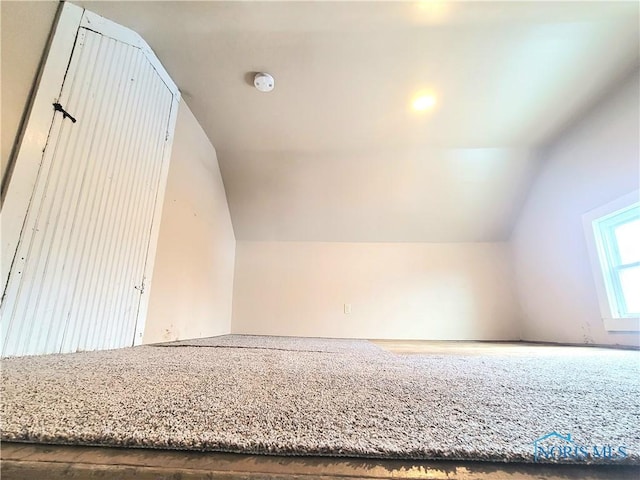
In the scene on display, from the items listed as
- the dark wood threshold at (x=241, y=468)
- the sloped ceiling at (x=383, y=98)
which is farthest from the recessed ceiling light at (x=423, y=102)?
the dark wood threshold at (x=241, y=468)

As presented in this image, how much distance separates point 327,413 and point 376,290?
2870mm

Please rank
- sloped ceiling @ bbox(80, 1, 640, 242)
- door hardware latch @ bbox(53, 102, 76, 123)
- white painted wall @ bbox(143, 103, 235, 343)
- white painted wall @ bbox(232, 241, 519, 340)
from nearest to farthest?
door hardware latch @ bbox(53, 102, 76, 123) → sloped ceiling @ bbox(80, 1, 640, 242) → white painted wall @ bbox(143, 103, 235, 343) → white painted wall @ bbox(232, 241, 519, 340)

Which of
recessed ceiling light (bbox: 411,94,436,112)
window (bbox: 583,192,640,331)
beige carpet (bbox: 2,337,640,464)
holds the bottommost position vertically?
beige carpet (bbox: 2,337,640,464)

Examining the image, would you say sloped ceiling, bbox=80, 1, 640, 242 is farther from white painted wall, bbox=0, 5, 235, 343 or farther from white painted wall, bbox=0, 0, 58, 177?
white painted wall, bbox=0, 0, 58, 177

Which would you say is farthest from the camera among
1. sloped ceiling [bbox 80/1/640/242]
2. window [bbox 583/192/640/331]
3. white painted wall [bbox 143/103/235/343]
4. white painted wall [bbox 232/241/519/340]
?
white painted wall [bbox 232/241/519/340]

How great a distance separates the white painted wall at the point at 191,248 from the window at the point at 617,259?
3108 mm

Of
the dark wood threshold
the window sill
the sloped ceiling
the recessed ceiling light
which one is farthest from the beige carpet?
the recessed ceiling light

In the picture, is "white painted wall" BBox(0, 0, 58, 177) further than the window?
No

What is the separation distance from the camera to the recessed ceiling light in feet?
6.71

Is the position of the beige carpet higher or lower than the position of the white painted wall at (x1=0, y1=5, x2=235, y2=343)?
lower

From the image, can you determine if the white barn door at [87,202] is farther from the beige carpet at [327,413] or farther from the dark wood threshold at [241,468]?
the dark wood threshold at [241,468]

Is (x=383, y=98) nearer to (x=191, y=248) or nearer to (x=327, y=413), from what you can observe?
(x=191, y=248)

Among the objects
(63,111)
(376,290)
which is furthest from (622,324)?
(63,111)

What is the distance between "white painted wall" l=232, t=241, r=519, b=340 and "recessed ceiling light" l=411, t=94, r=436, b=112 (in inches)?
64.2
